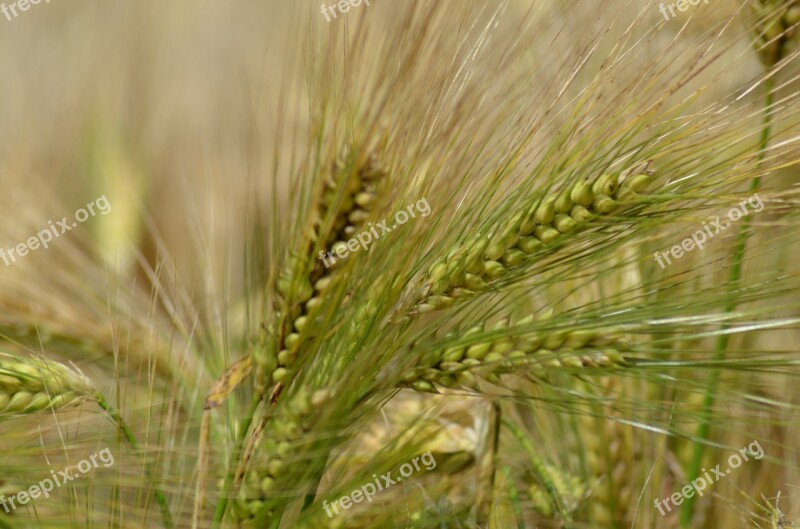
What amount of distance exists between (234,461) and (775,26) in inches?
20.7

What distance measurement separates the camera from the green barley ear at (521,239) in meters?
0.52

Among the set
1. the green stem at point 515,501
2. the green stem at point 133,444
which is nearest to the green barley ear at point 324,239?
the green stem at point 133,444

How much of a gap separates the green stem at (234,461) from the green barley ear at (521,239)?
127 millimetres

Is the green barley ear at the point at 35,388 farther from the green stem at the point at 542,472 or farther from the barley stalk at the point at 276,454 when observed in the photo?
the green stem at the point at 542,472

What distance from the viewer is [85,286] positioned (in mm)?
959

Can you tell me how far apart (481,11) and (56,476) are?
0.45 m

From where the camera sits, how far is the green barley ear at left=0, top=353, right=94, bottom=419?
0.60 meters

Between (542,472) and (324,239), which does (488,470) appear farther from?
(324,239)

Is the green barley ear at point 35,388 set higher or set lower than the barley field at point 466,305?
higher

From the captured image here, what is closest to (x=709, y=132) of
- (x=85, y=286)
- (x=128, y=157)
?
(x=85, y=286)

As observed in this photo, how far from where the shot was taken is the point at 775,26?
0.67 meters

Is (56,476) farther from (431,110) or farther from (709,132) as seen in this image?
(709,132)

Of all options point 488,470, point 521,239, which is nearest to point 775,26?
point 521,239

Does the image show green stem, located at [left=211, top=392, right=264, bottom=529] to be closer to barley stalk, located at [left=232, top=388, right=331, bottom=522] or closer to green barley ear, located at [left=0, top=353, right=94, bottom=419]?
barley stalk, located at [left=232, top=388, right=331, bottom=522]
